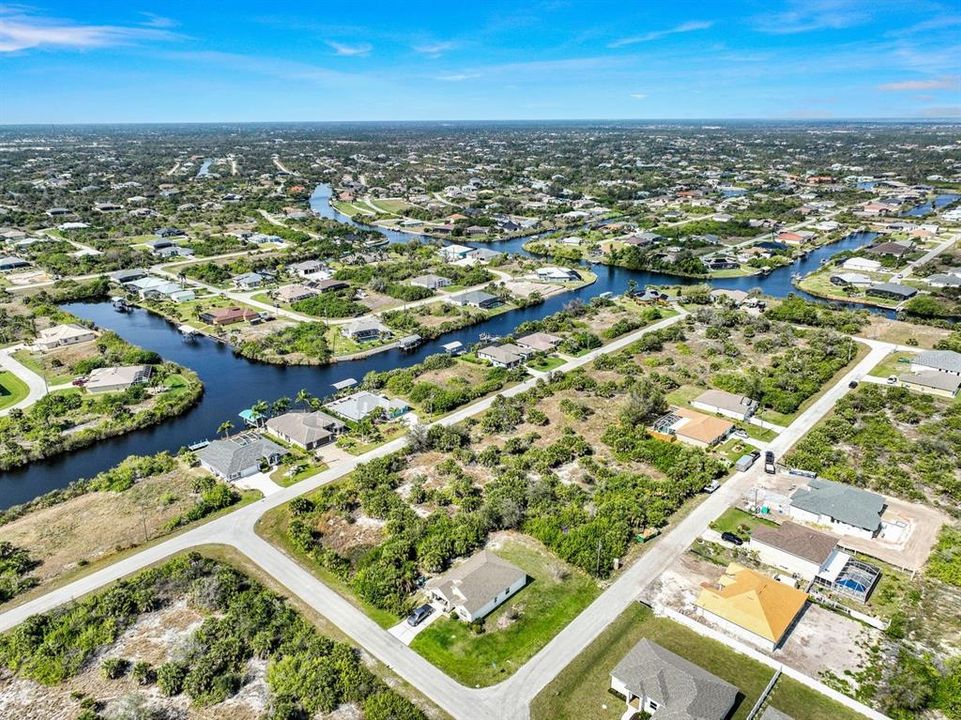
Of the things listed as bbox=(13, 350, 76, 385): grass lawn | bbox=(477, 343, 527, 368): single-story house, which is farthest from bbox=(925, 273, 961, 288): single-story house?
bbox=(13, 350, 76, 385): grass lawn

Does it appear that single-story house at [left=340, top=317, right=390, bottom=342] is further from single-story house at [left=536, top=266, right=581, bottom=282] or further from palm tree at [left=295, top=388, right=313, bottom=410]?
single-story house at [left=536, top=266, right=581, bottom=282]

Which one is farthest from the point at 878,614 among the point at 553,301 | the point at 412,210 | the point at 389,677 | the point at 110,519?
the point at 412,210

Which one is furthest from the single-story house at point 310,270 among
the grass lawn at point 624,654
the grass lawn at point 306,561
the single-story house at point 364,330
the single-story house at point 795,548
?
the grass lawn at point 624,654

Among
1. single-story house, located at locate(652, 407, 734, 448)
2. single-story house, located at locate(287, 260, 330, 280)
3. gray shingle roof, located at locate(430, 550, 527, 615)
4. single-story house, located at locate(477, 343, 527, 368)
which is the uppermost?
single-story house, located at locate(287, 260, 330, 280)

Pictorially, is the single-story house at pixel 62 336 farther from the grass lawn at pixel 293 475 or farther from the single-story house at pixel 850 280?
the single-story house at pixel 850 280

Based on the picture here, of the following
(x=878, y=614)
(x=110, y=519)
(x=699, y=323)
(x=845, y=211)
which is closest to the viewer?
(x=878, y=614)

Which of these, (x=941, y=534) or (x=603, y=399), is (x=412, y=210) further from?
(x=941, y=534)

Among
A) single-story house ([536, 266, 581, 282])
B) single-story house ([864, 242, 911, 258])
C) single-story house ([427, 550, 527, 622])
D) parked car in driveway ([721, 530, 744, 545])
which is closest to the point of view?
single-story house ([427, 550, 527, 622])
